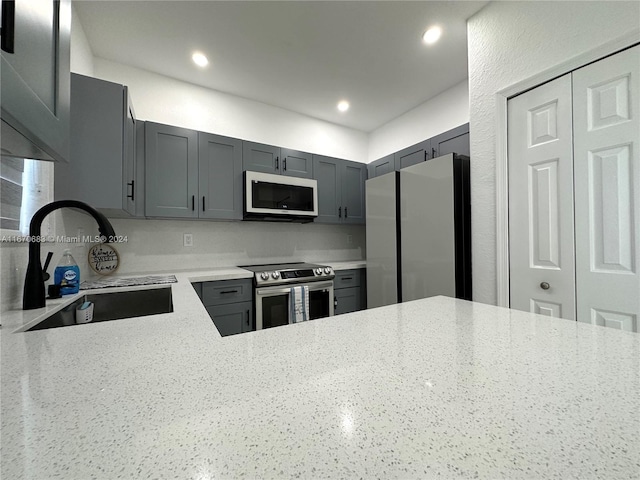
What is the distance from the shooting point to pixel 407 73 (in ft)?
7.87

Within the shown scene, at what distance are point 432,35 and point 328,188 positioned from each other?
1605 millimetres

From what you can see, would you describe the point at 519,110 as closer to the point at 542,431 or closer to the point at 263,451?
the point at 542,431

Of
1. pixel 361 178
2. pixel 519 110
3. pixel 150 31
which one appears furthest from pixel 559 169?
pixel 150 31

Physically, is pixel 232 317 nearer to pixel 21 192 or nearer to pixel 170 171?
pixel 170 171

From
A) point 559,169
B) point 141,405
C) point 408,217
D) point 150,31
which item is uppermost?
point 150,31

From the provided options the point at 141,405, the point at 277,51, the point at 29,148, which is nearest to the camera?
the point at 141,405

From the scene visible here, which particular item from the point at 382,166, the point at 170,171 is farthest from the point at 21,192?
the point at 382,166

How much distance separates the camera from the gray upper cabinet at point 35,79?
0.47m

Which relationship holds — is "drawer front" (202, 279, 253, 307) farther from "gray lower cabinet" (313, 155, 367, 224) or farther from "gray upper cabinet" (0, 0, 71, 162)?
"gray upper cabinet" (0, 0, 71, 162)

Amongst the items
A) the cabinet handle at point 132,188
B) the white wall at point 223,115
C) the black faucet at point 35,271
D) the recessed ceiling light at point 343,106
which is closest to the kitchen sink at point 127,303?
the black faucet at point 35,271

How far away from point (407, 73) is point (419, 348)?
260 centimetres

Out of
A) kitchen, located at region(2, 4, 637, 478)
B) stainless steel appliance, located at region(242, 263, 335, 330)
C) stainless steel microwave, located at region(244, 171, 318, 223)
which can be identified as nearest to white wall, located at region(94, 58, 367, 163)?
kitchen, located at region(2, 4, 637, 478)

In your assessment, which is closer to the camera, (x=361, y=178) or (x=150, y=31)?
(x=150, y=31)

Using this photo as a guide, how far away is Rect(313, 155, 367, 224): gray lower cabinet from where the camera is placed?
9.80 ft
